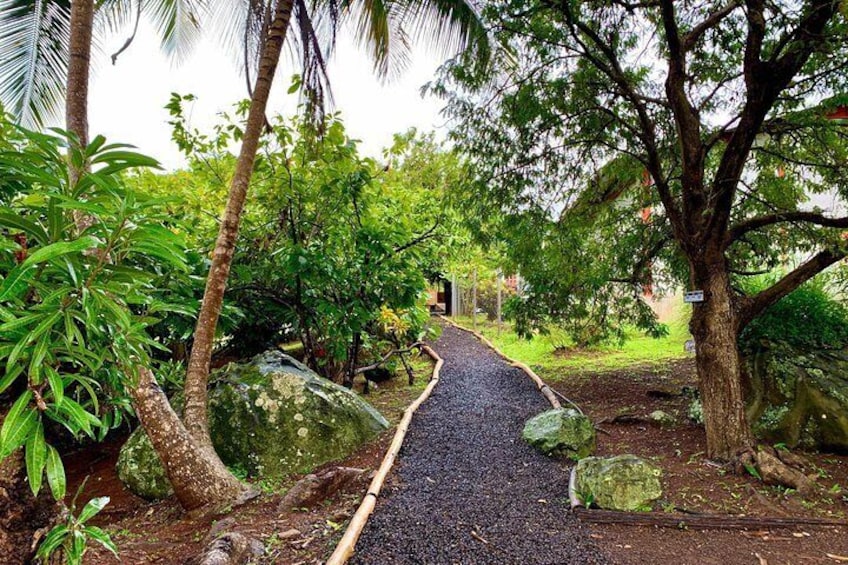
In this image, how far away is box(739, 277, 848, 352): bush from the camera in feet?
12.7

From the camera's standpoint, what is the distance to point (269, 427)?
3477 millimetres

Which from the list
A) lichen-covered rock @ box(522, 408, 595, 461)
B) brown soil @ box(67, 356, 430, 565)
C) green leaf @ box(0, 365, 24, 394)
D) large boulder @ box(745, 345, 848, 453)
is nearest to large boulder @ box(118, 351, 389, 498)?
brown soil @ box(67, 356, 430, 565)

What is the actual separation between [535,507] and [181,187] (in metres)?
4.78

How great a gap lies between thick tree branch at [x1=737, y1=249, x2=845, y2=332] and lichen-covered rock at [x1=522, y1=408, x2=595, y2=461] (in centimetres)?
132

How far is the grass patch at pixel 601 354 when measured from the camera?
718 cm

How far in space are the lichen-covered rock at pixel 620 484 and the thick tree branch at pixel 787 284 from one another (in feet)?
4.30

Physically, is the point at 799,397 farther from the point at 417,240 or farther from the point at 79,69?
the point at 79,69

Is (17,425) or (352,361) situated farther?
(352,361)

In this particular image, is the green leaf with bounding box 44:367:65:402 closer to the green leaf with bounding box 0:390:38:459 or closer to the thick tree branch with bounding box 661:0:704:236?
the green leaf with bounding box 0:390:38:459

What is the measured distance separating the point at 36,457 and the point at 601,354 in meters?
8.32

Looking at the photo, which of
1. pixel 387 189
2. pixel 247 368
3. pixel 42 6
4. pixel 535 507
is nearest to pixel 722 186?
pixel 535 507

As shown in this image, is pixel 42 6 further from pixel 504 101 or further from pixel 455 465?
pixel 455 465

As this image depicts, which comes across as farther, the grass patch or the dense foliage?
the grass patch

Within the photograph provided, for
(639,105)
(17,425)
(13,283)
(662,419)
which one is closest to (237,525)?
(17,425)
